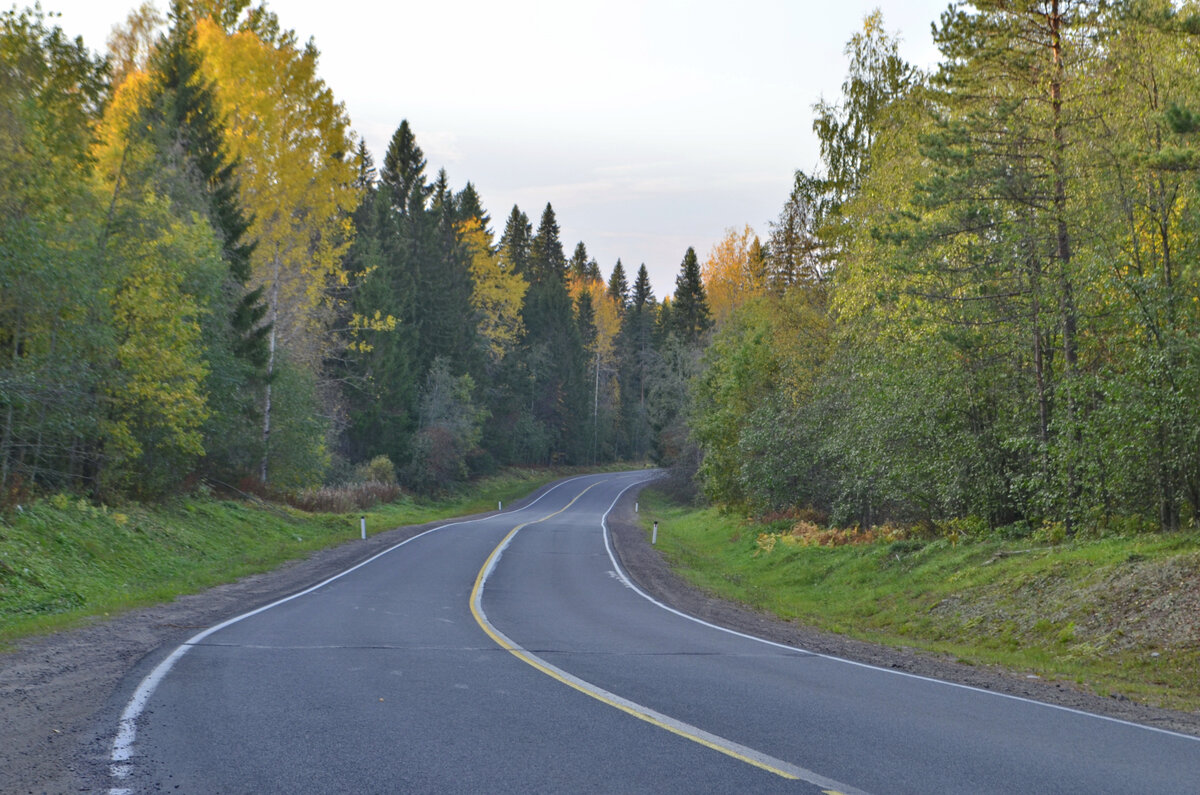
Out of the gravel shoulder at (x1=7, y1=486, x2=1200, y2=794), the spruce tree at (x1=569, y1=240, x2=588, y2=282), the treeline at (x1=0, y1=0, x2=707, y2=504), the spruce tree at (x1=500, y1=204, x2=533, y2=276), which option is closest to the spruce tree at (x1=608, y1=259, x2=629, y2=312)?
the spruce tree at (x1=569, y1=240, x2=588, y2=282)

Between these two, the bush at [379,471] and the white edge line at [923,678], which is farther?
the bush at [379,471]

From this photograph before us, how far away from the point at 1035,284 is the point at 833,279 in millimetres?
7205

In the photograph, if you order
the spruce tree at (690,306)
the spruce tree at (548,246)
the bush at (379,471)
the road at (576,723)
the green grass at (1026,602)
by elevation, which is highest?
the spruce tree at (548,246)

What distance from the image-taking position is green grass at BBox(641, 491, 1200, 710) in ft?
35.6

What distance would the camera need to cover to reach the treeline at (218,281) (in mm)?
16031

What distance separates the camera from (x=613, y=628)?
12508 mm

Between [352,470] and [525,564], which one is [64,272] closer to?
[525,564]

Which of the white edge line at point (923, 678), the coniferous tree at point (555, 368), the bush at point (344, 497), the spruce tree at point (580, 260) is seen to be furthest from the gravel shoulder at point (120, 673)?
the spruce tree at point (580, 260)

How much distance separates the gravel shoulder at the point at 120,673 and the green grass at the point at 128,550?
760 mm

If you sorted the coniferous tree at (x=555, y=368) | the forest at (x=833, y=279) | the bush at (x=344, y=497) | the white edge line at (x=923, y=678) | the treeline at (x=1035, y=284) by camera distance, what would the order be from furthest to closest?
the coniferous tree at (x=555, y=368) → the bush at (x=344, y=497) → the forest at (x=833, y=279) → the treeline at (x=1035, y=284) → the white edge line at (x=923, y=678)

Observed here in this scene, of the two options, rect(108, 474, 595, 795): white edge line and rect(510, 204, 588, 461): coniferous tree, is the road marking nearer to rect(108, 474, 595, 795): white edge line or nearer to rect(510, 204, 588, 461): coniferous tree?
rect(108, 474, 595, 795): white edge line

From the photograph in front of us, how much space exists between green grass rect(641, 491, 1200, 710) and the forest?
1.46m

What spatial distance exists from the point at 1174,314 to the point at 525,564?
49.3 ft

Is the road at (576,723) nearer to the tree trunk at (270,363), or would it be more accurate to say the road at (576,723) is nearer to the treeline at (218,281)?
the treeline at (218,281)
